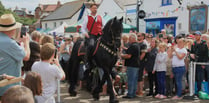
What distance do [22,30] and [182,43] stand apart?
203 inches

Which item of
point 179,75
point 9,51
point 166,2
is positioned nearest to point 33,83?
point 9,51

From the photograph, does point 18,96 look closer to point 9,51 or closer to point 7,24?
point 9,51

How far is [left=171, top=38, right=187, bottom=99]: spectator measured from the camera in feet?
24.4

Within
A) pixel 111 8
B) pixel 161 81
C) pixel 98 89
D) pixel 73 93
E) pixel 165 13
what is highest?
pixel 111 8

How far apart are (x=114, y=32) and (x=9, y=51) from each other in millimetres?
3558

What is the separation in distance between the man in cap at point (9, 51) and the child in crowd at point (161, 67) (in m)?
5.01

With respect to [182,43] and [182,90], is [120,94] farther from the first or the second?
[182,43]

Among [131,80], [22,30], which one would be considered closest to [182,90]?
[131,80]

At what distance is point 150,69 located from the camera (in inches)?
310

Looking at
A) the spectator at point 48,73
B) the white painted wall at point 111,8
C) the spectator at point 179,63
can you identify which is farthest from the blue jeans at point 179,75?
the white painted wall at point 111,8

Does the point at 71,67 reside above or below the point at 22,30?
below

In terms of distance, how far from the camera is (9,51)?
3432 millimetres

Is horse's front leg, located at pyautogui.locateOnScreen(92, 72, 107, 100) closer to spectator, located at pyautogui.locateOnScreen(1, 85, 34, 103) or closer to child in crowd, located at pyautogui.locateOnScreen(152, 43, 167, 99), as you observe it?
child in crowd, located at pyautogui.locateOnScreen(152, 43, 167, 99)

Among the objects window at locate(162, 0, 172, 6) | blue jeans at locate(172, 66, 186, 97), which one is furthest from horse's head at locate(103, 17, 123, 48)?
window at locate(162, 0, 172, 6)
